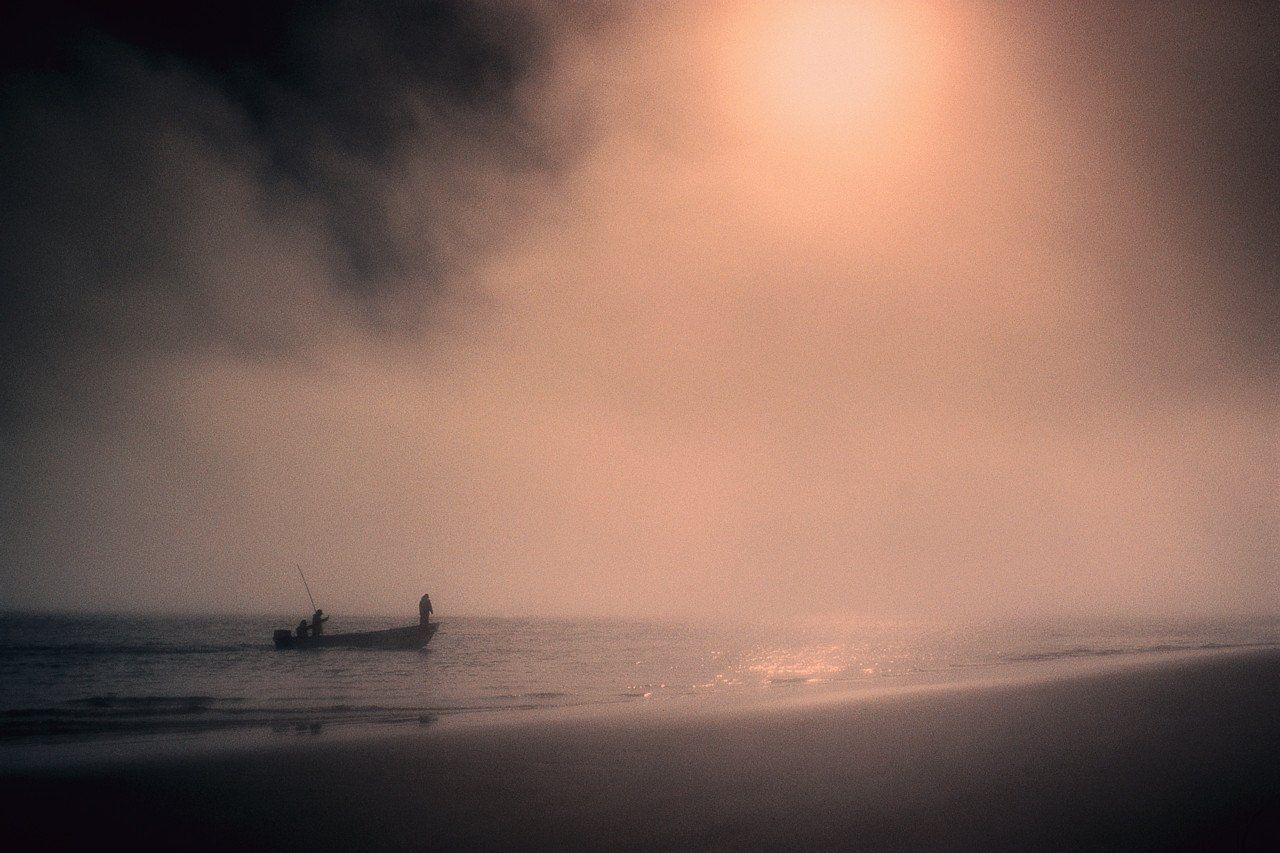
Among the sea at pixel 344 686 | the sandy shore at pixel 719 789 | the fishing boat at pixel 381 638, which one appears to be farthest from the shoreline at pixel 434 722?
the fishing boat at pixel 381 638

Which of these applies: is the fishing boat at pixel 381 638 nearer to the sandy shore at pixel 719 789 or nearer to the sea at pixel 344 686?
the sea at pixel 344 686

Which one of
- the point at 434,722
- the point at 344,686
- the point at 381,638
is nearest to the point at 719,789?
the point at 434,722

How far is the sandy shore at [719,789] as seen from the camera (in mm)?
7531

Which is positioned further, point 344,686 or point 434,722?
point 344,686

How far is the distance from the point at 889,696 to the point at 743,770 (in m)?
10.1

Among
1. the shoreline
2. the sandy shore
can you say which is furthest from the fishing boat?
the sandy shore

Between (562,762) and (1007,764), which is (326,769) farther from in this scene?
(1007,764)

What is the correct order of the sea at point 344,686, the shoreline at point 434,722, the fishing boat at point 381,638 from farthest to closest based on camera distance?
1. the fishing boat at point 381,638
2. the sea at point 344,686
3. the shoreline at point 434,722

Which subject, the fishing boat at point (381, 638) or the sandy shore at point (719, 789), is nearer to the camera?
the sandy shore at point (719, 789)

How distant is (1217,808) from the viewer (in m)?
8.09

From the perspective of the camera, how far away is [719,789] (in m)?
9.25

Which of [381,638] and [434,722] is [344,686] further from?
[381,638]

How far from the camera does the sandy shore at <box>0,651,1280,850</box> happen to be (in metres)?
7.53

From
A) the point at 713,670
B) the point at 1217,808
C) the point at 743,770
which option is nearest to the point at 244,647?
the point at 713,670
